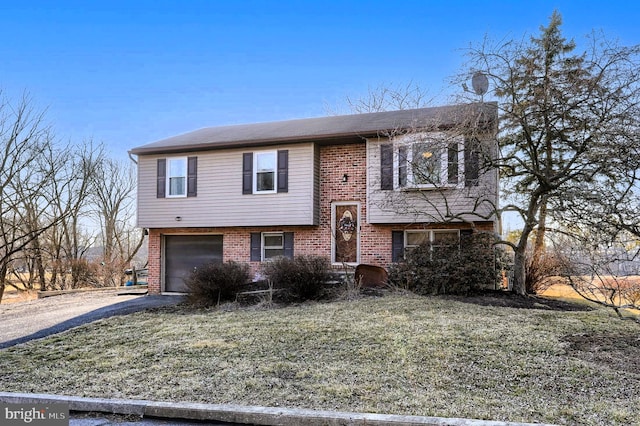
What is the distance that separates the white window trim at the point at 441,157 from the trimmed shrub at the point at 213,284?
16.5ft

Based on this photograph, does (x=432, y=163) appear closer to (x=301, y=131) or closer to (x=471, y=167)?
(x=471, y=167)

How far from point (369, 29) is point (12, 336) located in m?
12.8

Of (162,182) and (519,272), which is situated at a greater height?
(162,182)

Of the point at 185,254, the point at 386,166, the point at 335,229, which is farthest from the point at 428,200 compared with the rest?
the point at 185,254

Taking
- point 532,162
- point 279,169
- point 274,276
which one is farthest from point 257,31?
point 532,162

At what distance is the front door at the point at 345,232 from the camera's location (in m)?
14.0

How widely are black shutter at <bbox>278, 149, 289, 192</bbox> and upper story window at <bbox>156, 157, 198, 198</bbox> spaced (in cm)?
290

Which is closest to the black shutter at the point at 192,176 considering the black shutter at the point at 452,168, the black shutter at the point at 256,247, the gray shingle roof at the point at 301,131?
the gray shingle roof at the point at 301,131

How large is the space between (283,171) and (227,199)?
2.02 m

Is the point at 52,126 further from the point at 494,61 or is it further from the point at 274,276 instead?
the point at 494,61

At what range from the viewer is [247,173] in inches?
573

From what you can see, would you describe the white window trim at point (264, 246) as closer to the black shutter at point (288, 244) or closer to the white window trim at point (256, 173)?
the black shutter at point (288, 244)

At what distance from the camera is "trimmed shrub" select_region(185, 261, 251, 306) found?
11172 millimetres

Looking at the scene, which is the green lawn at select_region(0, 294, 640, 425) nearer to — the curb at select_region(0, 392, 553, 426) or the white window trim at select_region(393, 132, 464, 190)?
the curb at select_region(0, 392, 553, 426)
